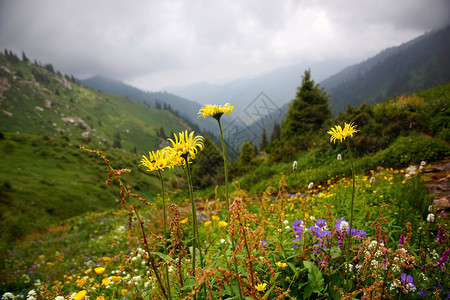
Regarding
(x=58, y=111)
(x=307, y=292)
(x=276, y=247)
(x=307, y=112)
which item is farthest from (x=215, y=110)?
(x=58, y=111)

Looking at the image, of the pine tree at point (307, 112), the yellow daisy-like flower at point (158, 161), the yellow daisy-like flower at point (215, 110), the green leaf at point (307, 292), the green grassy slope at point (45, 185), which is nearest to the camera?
the yellow daisy-like flower at point (158, 161)

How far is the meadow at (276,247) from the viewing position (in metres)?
1.53

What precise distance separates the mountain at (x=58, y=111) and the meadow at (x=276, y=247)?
4036 inches

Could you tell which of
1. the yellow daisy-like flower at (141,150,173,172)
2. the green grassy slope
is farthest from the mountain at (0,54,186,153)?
the yellow daisy-like flower at (141,150,173,172)

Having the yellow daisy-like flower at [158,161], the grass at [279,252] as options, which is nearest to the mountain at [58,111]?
the grass at [279,252]

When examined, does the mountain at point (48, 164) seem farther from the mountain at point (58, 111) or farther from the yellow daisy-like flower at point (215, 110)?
the yellow daisy-like flower at point (215, 110)

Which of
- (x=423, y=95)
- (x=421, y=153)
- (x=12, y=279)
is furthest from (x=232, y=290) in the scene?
(x=423, y=95)

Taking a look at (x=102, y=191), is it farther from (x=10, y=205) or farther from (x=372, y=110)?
(x=372, y=110)

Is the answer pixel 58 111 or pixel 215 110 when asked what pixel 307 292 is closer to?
pixel 215 110

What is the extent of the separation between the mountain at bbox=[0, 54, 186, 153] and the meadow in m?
103

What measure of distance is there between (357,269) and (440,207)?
11.4 feet

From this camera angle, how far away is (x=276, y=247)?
2211 millimetres

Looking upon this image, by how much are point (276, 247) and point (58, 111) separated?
169m

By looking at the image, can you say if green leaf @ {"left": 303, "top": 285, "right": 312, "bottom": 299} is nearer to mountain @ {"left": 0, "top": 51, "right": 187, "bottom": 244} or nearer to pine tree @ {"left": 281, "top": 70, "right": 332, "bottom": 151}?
mountain @ {"left": 0, "top": 51, "right": 187, "bottom": 244}
